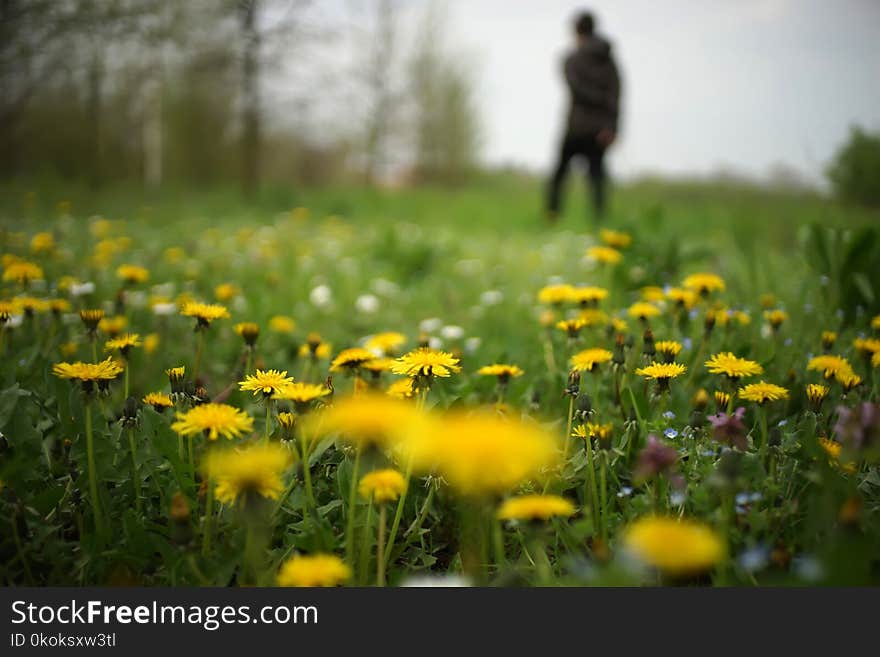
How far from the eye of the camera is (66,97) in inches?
319

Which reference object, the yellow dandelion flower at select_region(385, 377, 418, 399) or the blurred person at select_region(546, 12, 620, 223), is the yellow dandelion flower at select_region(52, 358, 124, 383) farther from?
the blurred person at select_region(546, 12, 620, 223)

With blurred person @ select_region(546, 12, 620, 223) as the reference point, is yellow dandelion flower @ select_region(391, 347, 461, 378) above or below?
below

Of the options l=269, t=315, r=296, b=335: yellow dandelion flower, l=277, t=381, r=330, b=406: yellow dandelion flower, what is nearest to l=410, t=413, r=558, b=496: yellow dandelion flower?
l=277, t=381, r=330, b=406: yellow dandelion flower

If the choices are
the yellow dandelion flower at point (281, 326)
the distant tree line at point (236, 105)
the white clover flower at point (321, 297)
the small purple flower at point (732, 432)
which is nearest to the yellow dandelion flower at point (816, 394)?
the small purple flower at point (732, 432)

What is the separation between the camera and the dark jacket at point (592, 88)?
4527 mm

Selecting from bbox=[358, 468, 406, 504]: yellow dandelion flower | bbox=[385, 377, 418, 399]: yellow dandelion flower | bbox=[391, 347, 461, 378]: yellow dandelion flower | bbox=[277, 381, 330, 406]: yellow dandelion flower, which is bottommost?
bbox=[358, 468, 406, 504]: yellow dandelion flower

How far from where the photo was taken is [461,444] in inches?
21.7

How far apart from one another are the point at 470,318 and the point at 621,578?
1.77 metres

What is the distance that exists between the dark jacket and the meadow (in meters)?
2.60

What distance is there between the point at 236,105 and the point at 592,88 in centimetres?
650

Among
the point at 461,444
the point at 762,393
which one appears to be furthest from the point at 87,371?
the point at 762,393

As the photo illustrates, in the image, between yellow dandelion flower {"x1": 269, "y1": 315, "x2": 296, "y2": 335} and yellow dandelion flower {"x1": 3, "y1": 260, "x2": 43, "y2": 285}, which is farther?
yellow dandelion flower {"x1": 269, "y1": 315, "x2": 296, "y2": 335}

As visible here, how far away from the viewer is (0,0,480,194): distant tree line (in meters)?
6.02

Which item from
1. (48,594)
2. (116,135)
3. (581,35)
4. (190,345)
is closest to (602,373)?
(48,594)
